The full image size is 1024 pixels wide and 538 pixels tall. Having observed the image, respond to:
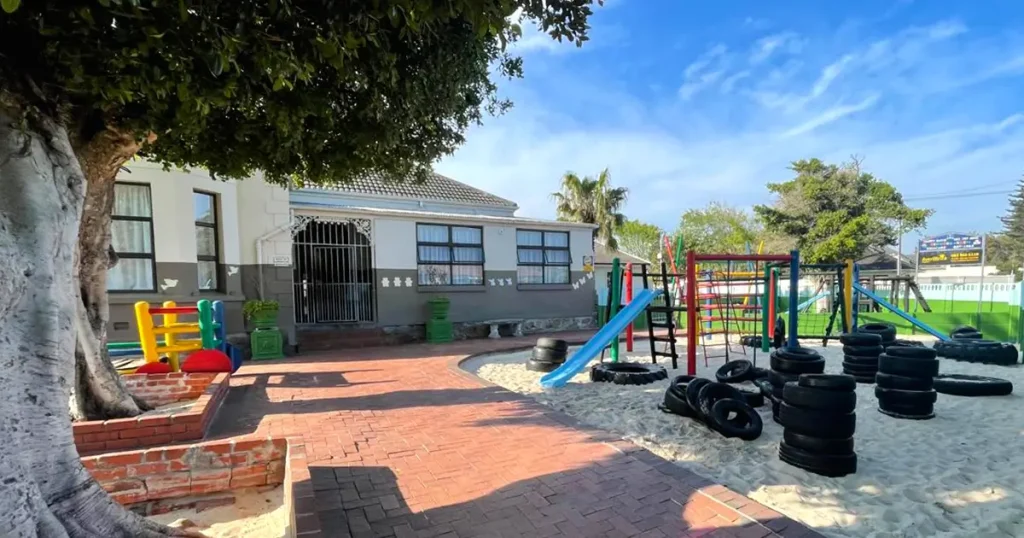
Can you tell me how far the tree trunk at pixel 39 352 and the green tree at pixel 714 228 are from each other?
43.1 m

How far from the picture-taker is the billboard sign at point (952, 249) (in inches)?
1218

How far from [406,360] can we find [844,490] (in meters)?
7.78

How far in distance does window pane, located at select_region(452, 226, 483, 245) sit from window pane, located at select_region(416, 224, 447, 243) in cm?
33

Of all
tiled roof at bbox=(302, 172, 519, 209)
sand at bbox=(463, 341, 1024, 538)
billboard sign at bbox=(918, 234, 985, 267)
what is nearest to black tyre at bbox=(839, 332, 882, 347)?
sand at bbox=(463, 341, 1024, 538)

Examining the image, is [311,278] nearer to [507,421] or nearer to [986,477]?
[507,421]

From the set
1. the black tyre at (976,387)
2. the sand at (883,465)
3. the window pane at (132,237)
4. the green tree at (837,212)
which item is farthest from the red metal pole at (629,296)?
the green tree at (837,212)

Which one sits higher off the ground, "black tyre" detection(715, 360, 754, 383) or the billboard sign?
the billboard sign

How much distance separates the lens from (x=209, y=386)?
19.1 ft

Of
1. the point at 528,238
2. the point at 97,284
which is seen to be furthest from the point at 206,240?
the point at 528,238

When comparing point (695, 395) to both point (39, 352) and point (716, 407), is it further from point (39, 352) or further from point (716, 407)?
point (39, 352)

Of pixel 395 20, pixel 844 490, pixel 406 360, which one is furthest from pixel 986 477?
pixel 406 360

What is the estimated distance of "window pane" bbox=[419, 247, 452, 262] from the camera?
43.3 ft

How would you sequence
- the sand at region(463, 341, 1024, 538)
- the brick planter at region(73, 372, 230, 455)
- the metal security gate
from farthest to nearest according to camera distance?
1. the metal security gate
2. the brick planter at region(73, 372, 230, 455)
3. the sand at region(463, 341, 1024, 538)

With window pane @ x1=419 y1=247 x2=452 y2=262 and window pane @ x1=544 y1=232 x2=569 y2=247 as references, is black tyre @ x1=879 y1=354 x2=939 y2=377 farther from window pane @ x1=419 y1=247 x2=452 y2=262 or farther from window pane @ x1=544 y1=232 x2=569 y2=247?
window pane @ x1=544 y1=232 x2=569 y2=247
